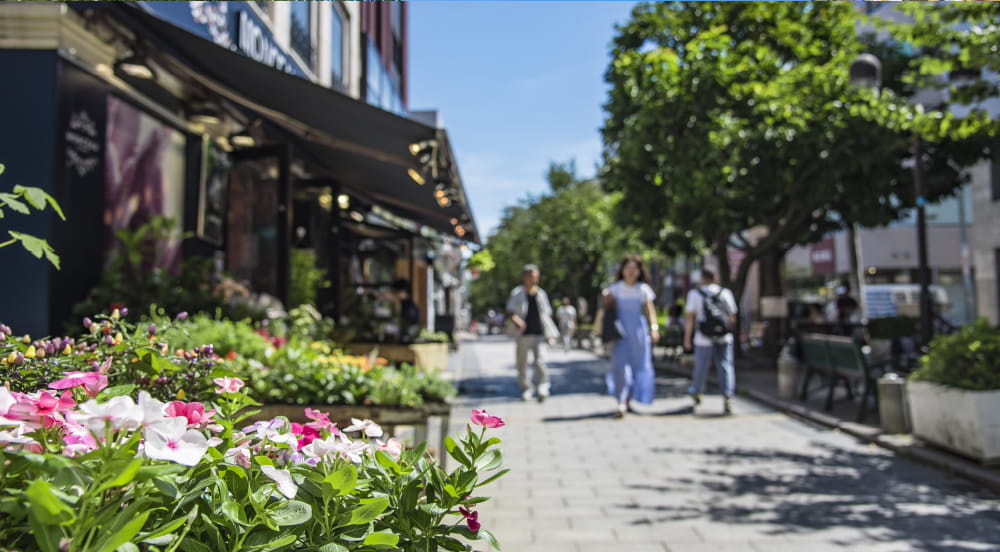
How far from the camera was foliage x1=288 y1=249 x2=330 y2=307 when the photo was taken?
30.5ft

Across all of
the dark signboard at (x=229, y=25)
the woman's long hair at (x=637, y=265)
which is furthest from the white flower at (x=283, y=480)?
the woman's long hair at (x=637, y=265)

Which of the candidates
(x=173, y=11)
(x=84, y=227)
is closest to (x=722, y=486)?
(x=84, y=227)

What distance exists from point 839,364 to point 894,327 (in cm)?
743

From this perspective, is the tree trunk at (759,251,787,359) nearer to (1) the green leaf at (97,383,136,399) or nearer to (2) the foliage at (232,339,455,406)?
(2) the foliage at (232,339,455,406)

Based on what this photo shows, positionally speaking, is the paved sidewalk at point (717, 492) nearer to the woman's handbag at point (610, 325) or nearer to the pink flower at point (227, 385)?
the pink flower at point (227, 385)

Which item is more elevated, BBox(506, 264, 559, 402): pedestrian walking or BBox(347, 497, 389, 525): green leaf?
BBox(506, 264, 559, 402): pedestrian walking

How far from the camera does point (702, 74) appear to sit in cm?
1415

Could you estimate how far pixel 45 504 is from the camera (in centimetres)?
87

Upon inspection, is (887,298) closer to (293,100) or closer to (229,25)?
(229,25)

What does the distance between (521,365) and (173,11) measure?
7221mm

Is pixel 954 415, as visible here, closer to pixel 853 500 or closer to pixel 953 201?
pixel 853 500

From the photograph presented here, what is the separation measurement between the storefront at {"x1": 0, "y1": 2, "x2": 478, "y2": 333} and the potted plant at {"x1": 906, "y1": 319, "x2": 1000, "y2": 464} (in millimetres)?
4827

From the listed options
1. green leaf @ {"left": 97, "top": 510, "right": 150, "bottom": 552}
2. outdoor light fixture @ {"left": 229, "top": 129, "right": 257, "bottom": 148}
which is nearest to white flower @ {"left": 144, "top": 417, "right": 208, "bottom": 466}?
green leaf @ {"left": 97, "top": 510, "right": 150, "bottom": 552}

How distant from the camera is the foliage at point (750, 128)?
46.1ft
